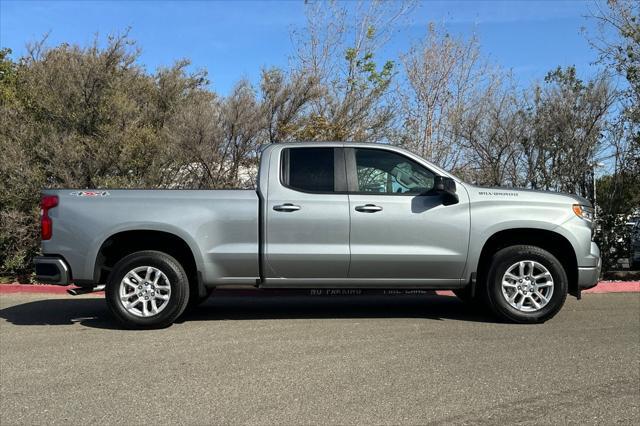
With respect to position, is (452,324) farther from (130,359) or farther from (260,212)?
(130,359)

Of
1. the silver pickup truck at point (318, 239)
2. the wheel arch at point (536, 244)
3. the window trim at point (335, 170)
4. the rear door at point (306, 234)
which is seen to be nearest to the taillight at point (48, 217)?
the silver pickup truck at point (318, 239)

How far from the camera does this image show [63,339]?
6.12m

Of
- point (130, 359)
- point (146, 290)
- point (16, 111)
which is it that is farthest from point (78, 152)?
point (130, 359)

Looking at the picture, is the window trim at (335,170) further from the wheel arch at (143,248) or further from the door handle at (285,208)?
the wheel arch at (143,248)

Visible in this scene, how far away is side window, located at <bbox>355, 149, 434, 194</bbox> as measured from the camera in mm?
6500

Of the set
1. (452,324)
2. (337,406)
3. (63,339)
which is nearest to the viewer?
(337,406)

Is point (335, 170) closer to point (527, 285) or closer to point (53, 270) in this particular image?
point (527, 285)

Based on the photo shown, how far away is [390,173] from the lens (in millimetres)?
6590

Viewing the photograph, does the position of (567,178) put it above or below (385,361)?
above

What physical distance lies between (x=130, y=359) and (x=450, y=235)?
350 cm

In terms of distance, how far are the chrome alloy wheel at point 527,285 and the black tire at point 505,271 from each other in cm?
4

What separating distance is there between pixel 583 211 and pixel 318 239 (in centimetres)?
300

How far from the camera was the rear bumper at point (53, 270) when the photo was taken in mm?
6250

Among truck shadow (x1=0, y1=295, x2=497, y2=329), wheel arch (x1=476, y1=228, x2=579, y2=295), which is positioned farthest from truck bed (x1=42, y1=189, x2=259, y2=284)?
wheel arch (x1=476, y1=228, x2=579, y2=295)
